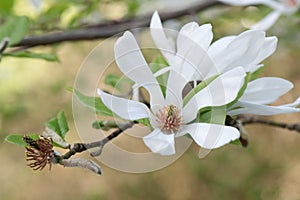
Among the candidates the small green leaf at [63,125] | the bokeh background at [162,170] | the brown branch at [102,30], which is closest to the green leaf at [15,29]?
the brown branch at [102,30]

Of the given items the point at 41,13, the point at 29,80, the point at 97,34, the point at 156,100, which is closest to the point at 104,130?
the point at 156,100

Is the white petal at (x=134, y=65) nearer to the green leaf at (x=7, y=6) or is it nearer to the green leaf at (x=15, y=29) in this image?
the green leaf at (x=15, y=29)

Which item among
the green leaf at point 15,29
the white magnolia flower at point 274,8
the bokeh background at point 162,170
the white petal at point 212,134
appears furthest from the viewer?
the bokeh background at point 162,170

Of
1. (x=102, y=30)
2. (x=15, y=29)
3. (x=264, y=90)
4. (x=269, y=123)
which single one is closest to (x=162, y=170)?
(x=102, y=30)

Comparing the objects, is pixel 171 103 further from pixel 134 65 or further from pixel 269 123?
pixel 269 123

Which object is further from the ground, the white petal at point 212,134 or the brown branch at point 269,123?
the white petal at point 212,134

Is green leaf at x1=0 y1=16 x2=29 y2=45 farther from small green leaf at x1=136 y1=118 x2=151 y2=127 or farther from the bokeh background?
the bokeh background

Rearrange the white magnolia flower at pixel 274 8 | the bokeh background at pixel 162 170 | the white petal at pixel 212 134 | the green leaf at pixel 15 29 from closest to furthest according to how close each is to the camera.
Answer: the white petal at pixel 212 134 → the green leaf at pixel 15 29 → the white magnolia flower at pixel 274 8 → the bokeh background at pixel 162 170

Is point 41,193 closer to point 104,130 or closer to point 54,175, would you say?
point 54,175
